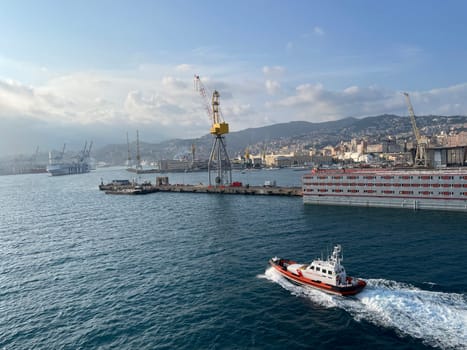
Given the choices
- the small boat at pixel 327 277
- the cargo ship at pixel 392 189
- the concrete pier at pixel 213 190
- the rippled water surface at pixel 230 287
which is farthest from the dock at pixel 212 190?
the small boat at pixel 327 277

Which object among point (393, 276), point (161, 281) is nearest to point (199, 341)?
point (161, 281)

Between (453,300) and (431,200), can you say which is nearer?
(453,300)

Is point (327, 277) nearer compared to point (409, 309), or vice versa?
point (409, 309)

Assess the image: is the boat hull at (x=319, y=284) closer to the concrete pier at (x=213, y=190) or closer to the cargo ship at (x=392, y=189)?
the cargo ship at (x=392, y=189)

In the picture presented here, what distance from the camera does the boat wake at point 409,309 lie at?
23.6 m

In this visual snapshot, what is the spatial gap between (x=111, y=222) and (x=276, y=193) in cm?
5585

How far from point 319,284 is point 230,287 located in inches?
374

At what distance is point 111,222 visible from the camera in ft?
236

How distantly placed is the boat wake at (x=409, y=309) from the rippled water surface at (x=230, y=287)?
0.13 meters

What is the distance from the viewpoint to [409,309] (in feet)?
88.8

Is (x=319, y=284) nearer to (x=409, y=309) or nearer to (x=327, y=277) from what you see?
(x=327, y=277)

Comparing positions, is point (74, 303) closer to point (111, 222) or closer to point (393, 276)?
point (393, 276)

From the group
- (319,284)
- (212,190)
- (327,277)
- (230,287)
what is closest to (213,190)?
(212,190)

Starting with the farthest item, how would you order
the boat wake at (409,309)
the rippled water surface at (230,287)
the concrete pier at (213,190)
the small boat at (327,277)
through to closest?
1. the concrete pier at (213,190)
2. the small boat at (327,277)
3. the rippled water surface at (230,287)
4. the boat wake at (409,309)
